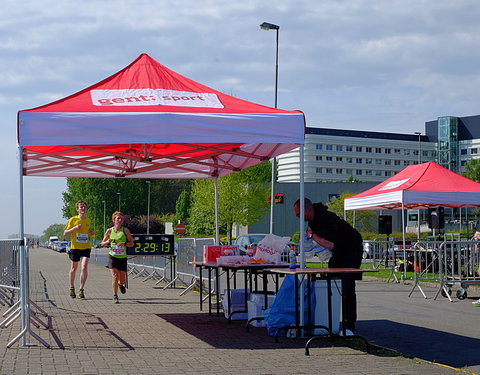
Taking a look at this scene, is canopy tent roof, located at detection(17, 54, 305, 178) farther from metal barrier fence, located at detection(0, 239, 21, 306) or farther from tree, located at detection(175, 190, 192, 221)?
tree, located at detection(175, 190, 192, 221)

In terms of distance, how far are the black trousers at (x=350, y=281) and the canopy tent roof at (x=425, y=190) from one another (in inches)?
420

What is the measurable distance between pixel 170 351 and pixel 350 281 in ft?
9.16

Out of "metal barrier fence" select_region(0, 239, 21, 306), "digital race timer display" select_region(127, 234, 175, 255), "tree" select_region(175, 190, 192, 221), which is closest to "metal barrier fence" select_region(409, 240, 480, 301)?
"digital race timer display" select_region(127, 234, 175, 255)

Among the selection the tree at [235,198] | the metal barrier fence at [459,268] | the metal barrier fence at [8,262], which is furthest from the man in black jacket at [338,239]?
the tree at [235,198]

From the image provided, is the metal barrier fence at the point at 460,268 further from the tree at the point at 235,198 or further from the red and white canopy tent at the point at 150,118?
the tree at the point at 235,198

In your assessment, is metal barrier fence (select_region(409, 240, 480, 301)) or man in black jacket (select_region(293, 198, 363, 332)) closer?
man in black jacket (select_region(293, 198, 363, 332))

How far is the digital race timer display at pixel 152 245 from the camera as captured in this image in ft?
63.4

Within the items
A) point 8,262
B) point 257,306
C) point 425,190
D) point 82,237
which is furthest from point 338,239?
point 425,190

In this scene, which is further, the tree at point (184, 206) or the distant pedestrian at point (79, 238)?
the tree at point (184, 206)

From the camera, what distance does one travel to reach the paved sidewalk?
7.77 metres

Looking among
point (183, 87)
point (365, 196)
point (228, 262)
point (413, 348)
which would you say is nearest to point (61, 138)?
point (183, 87)

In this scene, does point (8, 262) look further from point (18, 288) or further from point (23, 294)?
point (23, 294)

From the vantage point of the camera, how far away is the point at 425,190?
21.4m

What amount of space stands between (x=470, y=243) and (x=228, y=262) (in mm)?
7032
